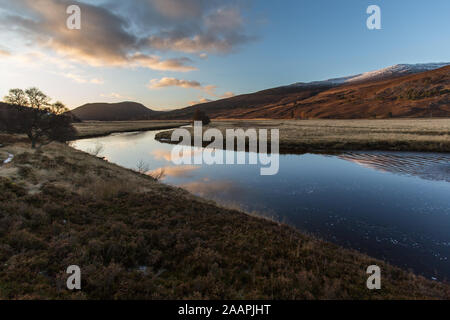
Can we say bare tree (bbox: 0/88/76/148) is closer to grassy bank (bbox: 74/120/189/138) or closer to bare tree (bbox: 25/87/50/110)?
bare tree (bbox: 25/87/50/110)

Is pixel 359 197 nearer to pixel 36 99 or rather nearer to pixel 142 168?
pixel 142 168

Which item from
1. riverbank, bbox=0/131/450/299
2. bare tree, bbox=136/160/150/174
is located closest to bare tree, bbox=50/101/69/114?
bare tree, bbox=136/160/150/174

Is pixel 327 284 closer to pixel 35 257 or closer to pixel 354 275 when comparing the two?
pixel 354 275

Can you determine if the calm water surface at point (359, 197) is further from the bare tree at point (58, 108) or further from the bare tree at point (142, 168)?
the bare tree at point (58, 108)

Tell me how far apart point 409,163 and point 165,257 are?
104ft

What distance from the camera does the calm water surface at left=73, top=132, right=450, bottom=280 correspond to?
10.2 meters

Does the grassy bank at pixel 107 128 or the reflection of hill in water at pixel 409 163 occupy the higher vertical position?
the grassy bank at pixel 107 128

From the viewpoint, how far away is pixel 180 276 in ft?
20.6

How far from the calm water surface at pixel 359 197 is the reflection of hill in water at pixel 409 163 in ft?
0.31

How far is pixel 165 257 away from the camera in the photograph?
7238 mm

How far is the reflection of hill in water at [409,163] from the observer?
21.6 metres

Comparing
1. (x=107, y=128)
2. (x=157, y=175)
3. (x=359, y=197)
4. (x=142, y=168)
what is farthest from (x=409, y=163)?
(x=107, y=128)

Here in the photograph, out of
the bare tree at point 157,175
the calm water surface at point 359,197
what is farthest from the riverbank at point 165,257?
the bare tree at point 157,175
